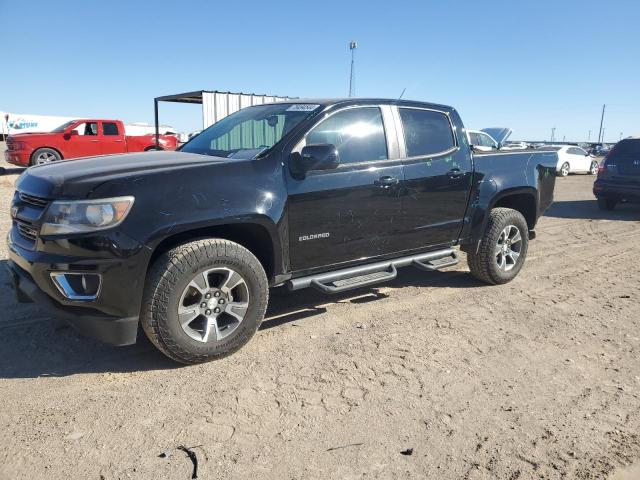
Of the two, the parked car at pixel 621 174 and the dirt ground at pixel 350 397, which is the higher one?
the parked car at pixel 621 174

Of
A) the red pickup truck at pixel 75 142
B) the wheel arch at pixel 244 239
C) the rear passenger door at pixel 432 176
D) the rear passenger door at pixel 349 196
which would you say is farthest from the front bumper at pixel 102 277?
the red pickup truck at pixel 75 142

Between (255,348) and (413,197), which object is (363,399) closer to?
(255,348)

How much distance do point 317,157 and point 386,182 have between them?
82 cm

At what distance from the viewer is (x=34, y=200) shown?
3.09 metres

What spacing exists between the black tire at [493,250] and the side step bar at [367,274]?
1.41 feet

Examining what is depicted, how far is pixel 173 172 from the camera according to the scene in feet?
10.1

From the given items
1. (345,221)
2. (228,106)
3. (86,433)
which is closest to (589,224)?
(345,221)

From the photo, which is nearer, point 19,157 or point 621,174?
point 621,174

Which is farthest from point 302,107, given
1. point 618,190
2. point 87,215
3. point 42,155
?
point 42,155

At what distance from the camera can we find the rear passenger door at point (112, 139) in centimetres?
1638

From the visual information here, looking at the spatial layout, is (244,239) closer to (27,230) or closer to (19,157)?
(27,230)

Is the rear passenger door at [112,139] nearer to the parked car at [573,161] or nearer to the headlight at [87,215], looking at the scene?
the headlight at [87,215]

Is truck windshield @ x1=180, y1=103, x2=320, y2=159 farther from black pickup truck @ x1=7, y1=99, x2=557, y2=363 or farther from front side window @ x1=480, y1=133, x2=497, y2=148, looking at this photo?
front side window @ x1=480, y1=133, x2=497, y2=148

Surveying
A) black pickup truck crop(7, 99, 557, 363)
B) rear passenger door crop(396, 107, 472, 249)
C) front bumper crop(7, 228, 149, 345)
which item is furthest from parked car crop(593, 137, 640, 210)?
front bumper crop(7, 228, 149, 345)
